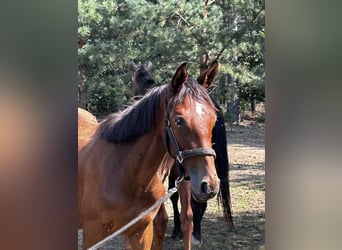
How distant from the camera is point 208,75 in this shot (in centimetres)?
135

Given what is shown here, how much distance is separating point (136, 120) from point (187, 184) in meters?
0.51

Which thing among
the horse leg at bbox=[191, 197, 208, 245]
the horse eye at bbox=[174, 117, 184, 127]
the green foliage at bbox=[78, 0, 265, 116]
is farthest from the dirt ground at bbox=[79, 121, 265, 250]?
the horse eye at bbox=[174, 117, 184, 127]

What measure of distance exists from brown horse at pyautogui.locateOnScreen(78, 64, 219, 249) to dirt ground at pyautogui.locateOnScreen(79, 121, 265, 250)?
350 mm

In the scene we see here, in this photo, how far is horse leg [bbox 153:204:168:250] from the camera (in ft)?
5.72

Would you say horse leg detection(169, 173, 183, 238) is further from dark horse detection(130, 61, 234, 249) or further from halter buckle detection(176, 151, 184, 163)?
halter buckle detection(176, 151, 184, 163)

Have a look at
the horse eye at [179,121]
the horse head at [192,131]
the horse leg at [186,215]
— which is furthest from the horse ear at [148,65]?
the horse leg at [186,215]

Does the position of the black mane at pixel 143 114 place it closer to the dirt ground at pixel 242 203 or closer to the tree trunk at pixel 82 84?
the tree trunk at pixel 82 84

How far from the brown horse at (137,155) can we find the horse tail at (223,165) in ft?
1.03

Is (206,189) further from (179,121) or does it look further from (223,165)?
(223,165)

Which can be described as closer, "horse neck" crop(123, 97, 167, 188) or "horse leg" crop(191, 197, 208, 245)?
"horse neck" crop(123, 97, 167, 188)
